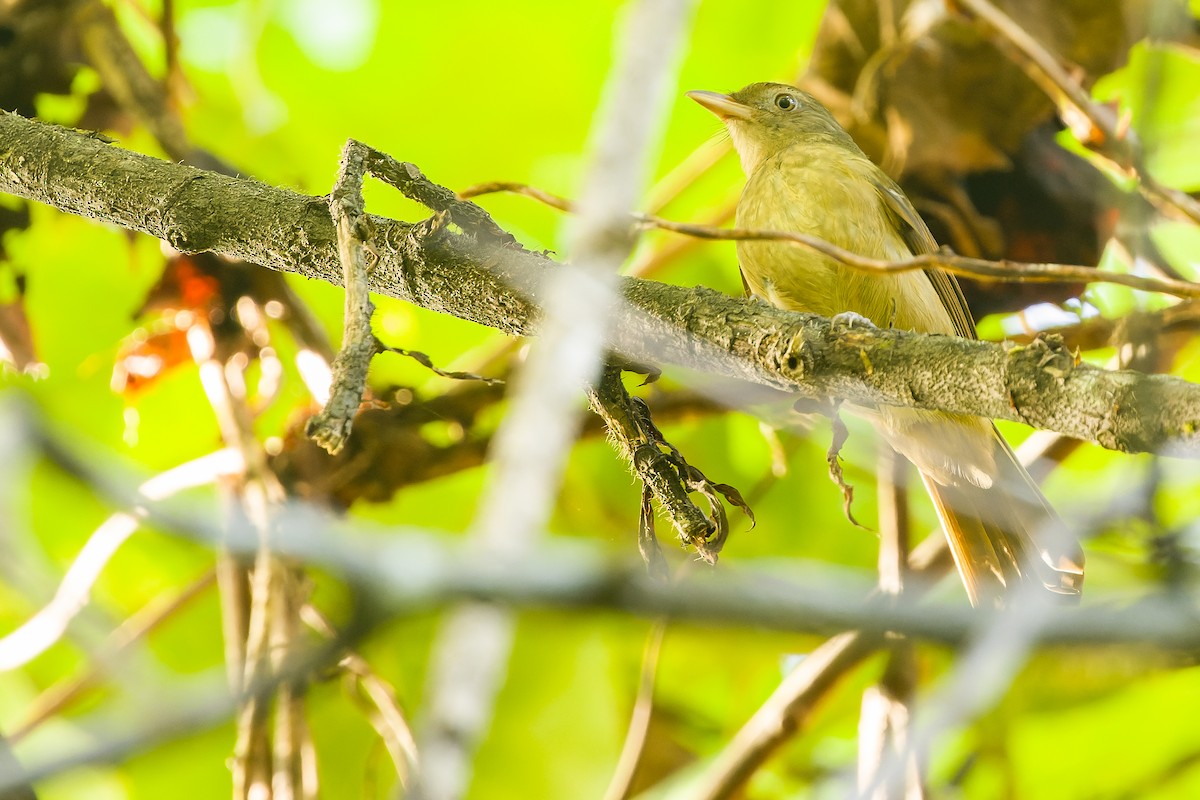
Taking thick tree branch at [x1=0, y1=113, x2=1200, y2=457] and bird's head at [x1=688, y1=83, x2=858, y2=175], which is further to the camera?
bird's head at [x1=688, y1=83, x2=858, y2=175]

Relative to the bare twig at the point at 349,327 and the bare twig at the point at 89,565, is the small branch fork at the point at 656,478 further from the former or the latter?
the bare twig at the point at 89,565

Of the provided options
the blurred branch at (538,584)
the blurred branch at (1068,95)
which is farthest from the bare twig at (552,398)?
the blurred branch at (1068,95)

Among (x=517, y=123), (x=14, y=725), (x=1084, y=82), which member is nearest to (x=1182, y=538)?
(x=1084, y=82)

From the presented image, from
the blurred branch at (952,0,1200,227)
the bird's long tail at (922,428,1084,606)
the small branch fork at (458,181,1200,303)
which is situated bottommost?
the small branch fork at (458,181,1200,303)

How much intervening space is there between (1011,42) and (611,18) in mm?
1355

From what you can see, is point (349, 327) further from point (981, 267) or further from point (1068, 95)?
point (1068, 95)

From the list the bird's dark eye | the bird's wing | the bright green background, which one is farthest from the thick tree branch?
the bird's dark eye

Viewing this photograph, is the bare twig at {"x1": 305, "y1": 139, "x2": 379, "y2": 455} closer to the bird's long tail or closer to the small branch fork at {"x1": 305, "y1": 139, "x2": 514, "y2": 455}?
the small branch fork at {"x1": 305, "y1": 139, "x2": 514, "y2": 455}

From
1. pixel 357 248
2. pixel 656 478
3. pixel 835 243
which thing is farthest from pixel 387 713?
pixel 357 248

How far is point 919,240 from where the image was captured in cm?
309

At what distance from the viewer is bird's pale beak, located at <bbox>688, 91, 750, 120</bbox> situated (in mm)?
3480

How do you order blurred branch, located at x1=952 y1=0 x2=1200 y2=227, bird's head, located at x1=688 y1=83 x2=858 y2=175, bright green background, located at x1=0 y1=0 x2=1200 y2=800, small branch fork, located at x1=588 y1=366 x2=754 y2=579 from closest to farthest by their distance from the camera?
small branch fork, located at x1=588 y1=366 x2=754 y2=579 < blurred branch, located at x1=952 y1=0 x2=1200 y2=227 < bright green background, located at x1=0 y1=0 x2=1200 y2=800 < bird's head, located at x1=688 y1=83 x2=858 y2=175

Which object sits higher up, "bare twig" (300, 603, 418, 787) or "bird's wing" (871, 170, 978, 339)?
"bird's wing" (871, 170, 978, 339)

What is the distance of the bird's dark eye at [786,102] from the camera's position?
3.52 metres
